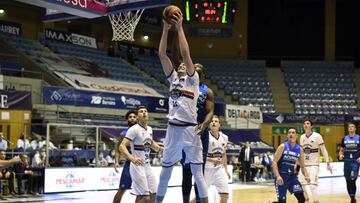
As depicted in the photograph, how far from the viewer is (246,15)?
41156 mm

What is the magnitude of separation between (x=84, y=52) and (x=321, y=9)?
59.7ft

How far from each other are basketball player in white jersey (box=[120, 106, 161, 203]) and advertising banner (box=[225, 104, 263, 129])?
22683 mm

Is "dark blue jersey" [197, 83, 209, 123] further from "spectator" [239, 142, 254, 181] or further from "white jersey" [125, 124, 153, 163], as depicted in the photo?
"spectator" [239, 142, 254, 181]

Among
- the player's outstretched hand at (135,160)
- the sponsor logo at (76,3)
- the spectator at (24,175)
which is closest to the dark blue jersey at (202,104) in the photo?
the player's outstretched hand at (135,160)

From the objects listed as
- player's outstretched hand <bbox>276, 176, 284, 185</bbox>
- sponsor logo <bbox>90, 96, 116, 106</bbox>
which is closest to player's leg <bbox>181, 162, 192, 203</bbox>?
player's outstretched hand <bbox>276, 176, 284, 185</bbox>

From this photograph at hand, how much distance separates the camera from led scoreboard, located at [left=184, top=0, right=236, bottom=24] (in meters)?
29.7

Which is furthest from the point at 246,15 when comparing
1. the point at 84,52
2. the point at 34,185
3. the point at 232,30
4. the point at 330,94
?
the point at 34,185

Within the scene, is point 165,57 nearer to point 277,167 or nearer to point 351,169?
point 277,167

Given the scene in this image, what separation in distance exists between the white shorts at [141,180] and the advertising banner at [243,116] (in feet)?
74.7

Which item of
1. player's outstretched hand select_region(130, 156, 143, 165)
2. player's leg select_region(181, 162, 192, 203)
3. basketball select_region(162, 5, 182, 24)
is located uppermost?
basketball select_region(162, 5, 182, 24)

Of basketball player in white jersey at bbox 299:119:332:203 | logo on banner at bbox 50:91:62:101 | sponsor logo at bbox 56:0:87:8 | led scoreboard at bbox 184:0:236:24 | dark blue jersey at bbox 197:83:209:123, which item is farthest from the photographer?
led scoreboard at bbox 184:0:236:24

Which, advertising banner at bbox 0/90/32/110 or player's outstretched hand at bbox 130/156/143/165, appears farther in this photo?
advertising banner at bbox 0/90/32/110

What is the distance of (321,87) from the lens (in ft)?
127

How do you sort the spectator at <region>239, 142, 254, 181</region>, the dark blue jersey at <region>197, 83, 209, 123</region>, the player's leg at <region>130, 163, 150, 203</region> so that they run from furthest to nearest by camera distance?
the spectator at <region>239, 142, 254, 181</region>
the player's leg at <region>130, 163, 150, 203</region>
the dark blue jersey at <region>197, 83, 209, 123</region>
